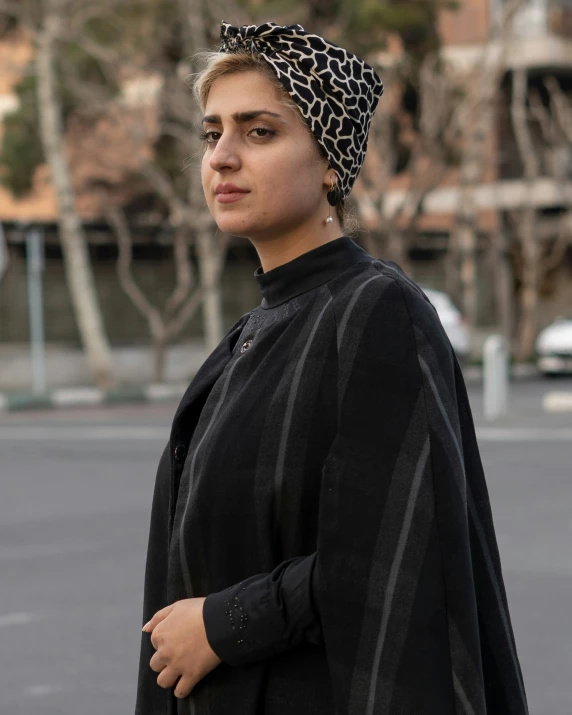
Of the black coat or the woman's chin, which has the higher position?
the woman's chin

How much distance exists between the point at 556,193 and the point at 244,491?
104 ft

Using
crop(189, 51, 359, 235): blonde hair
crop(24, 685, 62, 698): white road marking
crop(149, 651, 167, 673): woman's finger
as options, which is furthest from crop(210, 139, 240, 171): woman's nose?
crop(24, 685, 62, 698): white road marking

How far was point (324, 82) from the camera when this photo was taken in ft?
6.59

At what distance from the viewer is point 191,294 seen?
92.7 feet

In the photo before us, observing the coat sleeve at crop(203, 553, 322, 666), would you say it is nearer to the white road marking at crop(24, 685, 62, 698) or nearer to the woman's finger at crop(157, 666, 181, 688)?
the woman's finger at crop(157, 666, 181, 688)

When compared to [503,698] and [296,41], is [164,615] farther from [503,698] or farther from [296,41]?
[296,41]

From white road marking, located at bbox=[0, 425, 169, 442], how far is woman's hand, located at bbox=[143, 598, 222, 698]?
13202 mm

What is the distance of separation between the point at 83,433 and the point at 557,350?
12533mm

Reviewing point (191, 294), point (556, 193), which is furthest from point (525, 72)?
point (191, 294)

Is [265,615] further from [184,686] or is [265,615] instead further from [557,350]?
[557,350]

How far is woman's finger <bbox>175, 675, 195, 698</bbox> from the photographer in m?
1.98

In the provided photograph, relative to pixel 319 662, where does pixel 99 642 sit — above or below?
below

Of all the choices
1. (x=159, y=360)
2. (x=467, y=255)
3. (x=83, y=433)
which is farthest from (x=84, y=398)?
(x=467, y=255)

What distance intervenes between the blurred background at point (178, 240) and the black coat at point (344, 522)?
20.0 feet
